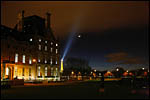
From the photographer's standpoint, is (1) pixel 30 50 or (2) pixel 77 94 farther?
(1) pixel 30 50

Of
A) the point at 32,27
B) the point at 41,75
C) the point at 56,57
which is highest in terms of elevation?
the point at 32,27

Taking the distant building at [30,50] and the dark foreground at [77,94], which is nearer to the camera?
the dark foreground at [77,94]

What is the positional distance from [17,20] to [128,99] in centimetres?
6413

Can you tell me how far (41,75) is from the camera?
2726 inches

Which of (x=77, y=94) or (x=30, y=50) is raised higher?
(x=30, y=50)

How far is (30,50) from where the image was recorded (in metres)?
65.8

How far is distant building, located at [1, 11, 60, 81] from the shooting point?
2234 inches

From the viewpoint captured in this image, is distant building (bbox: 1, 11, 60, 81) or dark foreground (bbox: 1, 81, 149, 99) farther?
distant building (bbox: 1, 11, 60, 81)

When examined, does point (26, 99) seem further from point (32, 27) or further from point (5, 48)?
point (32, 27)

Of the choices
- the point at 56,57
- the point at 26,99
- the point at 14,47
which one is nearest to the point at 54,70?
the point at 56,57

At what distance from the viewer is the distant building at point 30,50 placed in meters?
56.8

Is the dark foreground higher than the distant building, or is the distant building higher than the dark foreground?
the distant building

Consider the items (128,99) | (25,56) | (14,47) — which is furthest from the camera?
(25,56)

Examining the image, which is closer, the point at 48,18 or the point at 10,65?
the point at 10,65
